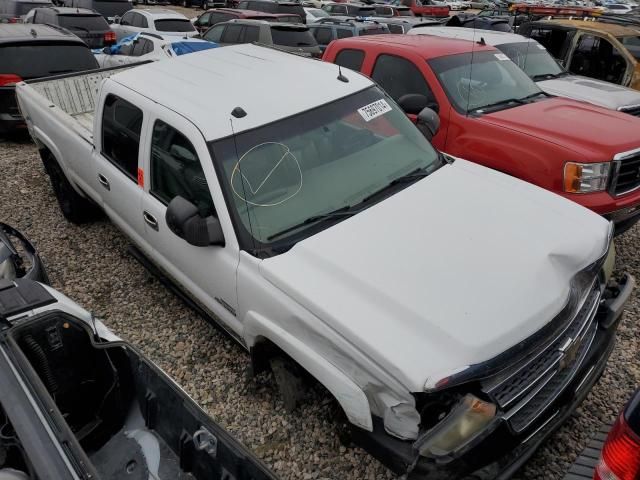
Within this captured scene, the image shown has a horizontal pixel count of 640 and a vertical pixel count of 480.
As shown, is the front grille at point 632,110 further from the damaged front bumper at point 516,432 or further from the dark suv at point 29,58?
the dark suv at point 29,58

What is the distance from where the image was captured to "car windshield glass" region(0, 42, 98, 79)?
283 inches

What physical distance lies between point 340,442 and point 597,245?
187cm

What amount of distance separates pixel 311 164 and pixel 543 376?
5.80ft

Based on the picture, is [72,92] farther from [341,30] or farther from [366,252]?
[341,30]

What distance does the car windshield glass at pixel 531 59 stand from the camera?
6.88 m

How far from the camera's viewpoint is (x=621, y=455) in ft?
5.80

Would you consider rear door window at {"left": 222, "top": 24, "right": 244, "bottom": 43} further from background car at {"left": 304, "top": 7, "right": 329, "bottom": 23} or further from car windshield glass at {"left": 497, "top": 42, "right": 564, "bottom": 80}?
background car at {"left": 304, "top": 7, "right": 329, "bottom": 23}

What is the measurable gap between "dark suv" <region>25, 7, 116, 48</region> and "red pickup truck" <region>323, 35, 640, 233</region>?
8.15 meters

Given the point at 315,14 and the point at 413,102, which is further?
the point at 315,14

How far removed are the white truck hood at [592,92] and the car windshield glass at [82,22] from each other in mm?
10262

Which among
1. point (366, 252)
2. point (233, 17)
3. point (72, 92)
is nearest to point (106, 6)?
point (233, 17)

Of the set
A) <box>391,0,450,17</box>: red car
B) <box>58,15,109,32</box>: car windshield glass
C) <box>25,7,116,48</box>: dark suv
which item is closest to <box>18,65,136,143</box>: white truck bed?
<box>25,7,116,48</box>: dark suv

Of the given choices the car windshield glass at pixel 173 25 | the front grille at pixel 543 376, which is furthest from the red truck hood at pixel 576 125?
the car windshield glass at pixel 173 25

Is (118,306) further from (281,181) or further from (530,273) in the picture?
(530,273)
